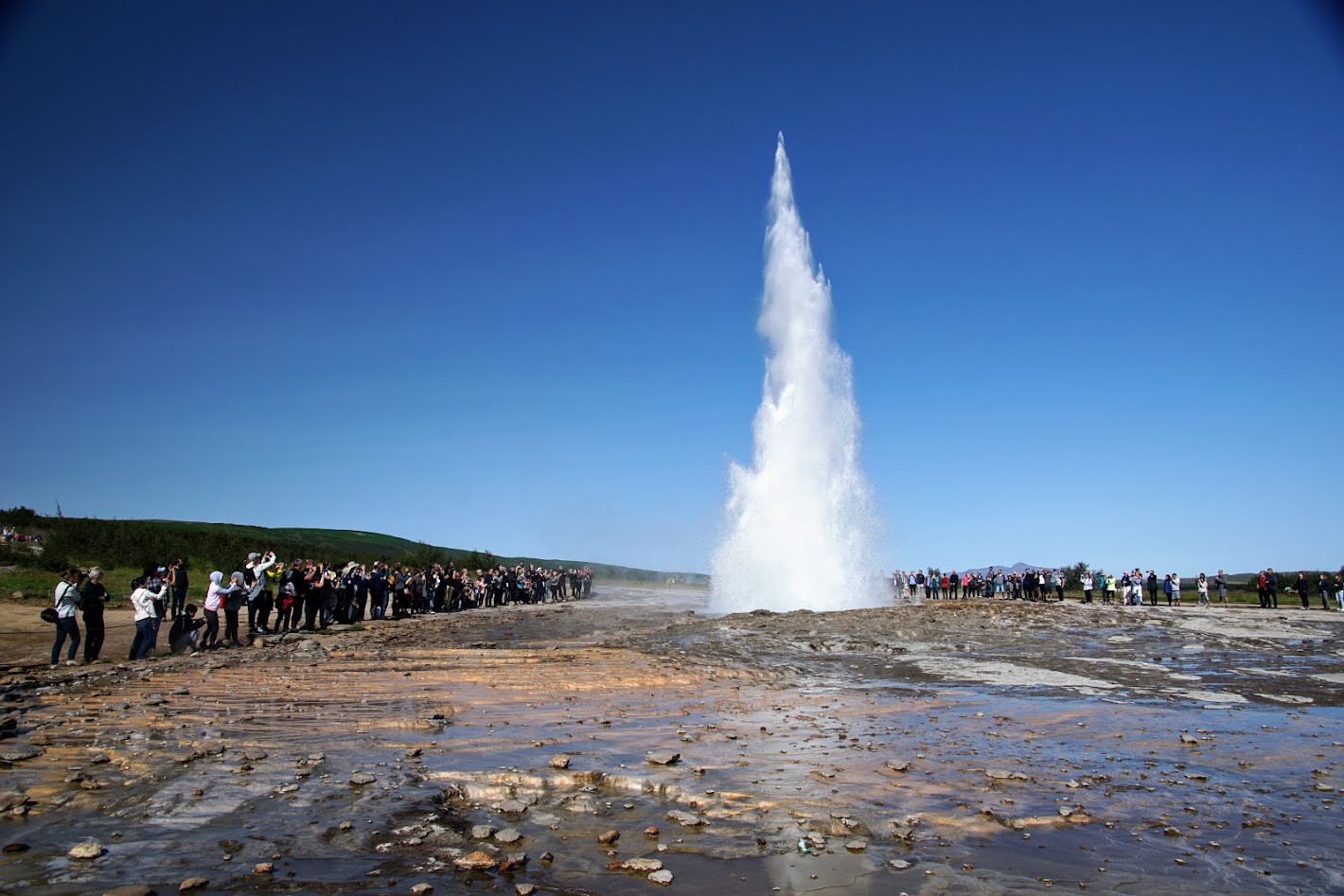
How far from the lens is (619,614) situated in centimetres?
3247

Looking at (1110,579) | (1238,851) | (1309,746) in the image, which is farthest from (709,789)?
(1110,579)

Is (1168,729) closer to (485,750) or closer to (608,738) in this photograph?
(608,738)

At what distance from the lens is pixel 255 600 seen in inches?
816

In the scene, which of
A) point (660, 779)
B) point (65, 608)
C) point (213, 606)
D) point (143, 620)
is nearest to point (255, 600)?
point (213, 606)

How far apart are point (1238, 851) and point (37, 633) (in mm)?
24399

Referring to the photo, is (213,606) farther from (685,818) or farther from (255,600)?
(685,818)

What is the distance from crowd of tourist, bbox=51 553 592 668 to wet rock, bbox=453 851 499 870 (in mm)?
12993

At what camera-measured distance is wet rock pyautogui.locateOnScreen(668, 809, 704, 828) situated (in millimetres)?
6055

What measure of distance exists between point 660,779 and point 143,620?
42.5ft

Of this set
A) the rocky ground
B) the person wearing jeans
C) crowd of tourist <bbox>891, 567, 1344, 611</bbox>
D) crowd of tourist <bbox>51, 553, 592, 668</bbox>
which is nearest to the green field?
crowd of tourist <bbox>51, 553, 592, 668</bbox>

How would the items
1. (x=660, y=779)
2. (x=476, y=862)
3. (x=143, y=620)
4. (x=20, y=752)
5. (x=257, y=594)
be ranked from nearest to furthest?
1. (x=476, y=862)
2. (x=660, y=779)
3. (x=20, y=752)
4. (x=143, y=620)
5. (x=257, y=594)

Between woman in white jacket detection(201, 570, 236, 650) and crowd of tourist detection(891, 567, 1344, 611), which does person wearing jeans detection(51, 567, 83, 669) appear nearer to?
woman in white jacket detection(201, 570, 236, 650)

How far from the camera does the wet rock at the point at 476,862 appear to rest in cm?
514

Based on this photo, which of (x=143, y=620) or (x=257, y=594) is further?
(x=257, y=594)
